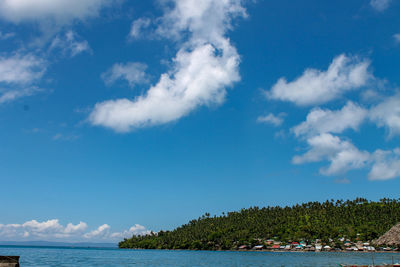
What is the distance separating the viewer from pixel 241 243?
200 meters

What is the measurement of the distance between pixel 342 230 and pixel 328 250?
85.9ft

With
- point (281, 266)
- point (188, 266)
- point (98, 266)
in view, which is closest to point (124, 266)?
point (98, 266)

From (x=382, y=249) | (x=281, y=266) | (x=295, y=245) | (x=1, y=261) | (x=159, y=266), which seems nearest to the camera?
(x=1, y=261)

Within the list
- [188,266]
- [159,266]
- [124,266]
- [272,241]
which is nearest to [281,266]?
[188,266]

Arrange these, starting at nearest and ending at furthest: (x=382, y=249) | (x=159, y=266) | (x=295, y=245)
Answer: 1. (x=159, y=266)
2. (x=382, y=249)
3. (x=295, y=245)

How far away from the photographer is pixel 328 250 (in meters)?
169

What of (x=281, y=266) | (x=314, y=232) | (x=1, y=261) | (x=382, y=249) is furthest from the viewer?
(x=314, y=232)

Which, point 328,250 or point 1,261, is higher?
point 1,261

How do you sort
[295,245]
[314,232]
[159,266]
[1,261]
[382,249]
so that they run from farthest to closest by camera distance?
[314,232] → [295,245] → [382,249] → [159,266] → [1,261]

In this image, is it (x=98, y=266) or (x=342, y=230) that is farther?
(x=342, y=230)

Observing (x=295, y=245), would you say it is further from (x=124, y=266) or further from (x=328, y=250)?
(x=124, y=266)

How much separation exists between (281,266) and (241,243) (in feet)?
398

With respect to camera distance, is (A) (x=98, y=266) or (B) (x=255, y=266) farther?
(A) (x=98, y=266)

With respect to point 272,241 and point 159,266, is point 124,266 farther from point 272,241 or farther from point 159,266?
point 272,241
